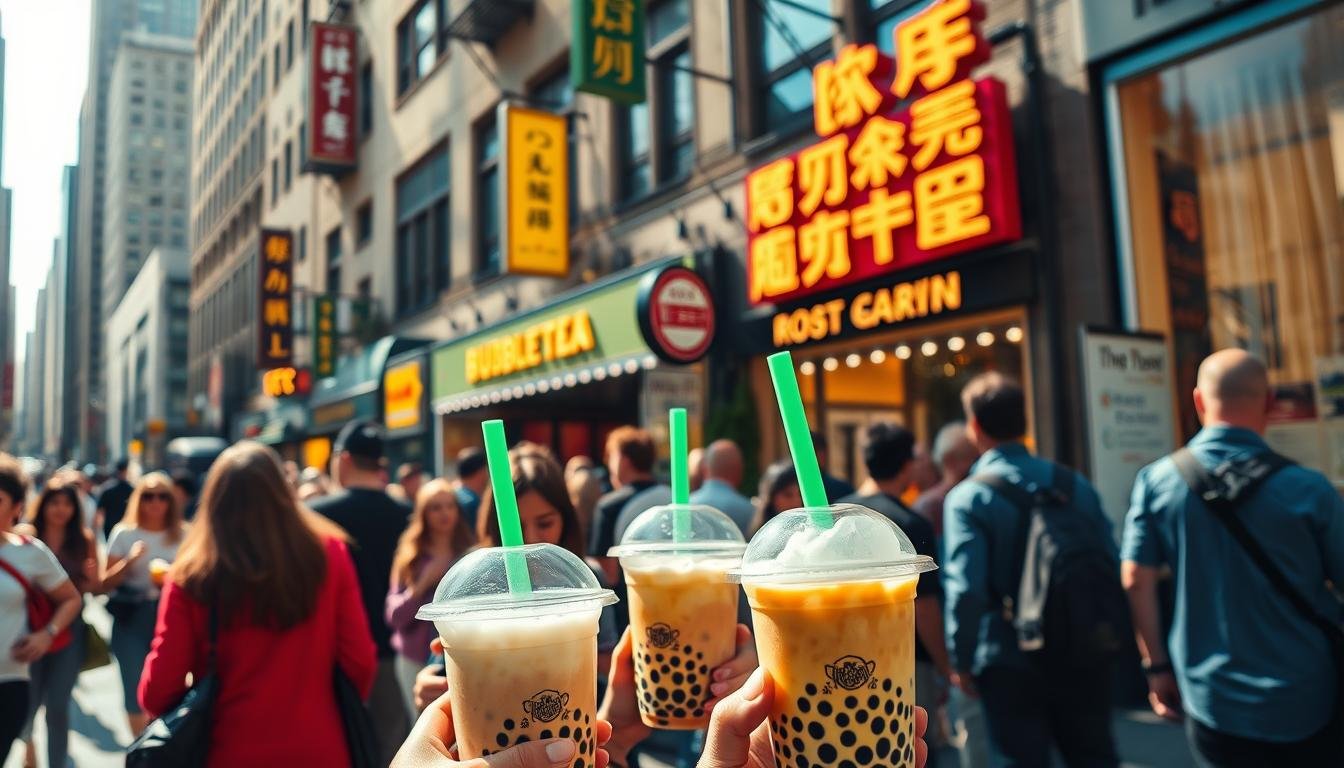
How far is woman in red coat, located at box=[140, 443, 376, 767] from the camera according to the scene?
3039 millimetres

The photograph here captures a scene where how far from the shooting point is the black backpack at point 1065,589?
3766mm

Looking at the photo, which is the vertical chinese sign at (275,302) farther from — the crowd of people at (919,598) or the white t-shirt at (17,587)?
the white t-shirt at (17,587)

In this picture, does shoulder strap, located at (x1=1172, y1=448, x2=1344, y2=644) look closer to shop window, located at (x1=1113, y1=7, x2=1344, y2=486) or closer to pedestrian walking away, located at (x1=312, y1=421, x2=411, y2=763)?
pedestrian walking away, located at (x1=312, y1=421, x2=411, y2=763)

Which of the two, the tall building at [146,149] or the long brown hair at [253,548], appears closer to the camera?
the long brown hair at [253,548]

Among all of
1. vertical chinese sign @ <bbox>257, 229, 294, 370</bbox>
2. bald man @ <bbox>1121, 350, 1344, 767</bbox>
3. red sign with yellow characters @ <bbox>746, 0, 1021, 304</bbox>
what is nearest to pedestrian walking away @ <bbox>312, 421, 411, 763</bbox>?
bald man @ <bbox>1121, 350, 1344, 767</bbox>

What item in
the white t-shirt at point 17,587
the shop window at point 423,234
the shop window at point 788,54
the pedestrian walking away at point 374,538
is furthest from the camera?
the shop window at point 423,234

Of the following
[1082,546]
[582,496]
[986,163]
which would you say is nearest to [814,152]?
[986,163]

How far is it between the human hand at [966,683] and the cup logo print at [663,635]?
2.63m

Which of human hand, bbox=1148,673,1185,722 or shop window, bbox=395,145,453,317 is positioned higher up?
shop window, bbox=395,145,453,317

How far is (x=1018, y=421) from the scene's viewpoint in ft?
13.9

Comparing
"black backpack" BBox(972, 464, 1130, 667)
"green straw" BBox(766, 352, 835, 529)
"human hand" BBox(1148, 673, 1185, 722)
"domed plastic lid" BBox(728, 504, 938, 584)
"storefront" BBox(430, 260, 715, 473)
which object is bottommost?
"human hand" BBox(1148, 673, 1185, 722)

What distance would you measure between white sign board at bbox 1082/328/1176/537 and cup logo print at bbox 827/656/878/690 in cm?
592

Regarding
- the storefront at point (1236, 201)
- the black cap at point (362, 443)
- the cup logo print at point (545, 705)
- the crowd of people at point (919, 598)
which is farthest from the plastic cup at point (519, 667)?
the storefront at point (1236, 201)

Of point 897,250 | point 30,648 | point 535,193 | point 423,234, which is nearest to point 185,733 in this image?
point 30,648
